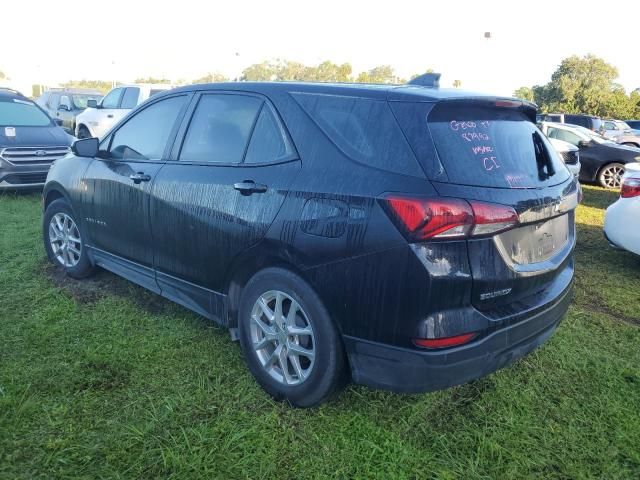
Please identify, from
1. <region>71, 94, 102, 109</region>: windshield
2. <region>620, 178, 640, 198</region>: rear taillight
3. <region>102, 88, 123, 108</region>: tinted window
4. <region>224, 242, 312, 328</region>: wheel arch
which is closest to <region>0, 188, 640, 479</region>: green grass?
<region>224, 242, 312, 328</region>: wheel arch

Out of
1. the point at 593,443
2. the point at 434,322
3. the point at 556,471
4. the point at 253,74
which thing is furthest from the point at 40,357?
the point at 253,74

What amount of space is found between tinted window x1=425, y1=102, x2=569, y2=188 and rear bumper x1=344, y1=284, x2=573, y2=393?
69 centimetres

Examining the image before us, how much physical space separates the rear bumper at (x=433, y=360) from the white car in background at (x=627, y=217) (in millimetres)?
3002

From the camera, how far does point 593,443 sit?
102 inches

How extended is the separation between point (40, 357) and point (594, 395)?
10.6 ft

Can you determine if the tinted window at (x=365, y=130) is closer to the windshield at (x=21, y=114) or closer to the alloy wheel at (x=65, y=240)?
the alloy wheel at (x=65, y=240)

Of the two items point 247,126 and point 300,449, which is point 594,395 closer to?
point 300,449

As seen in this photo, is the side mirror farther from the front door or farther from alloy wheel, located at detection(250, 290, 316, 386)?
alloy wheel, located at detection(250, 290, 316, 386)

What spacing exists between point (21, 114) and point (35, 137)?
911 millimetres

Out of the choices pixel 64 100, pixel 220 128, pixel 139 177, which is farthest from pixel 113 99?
pixel 220 128

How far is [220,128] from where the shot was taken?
329 centimetres

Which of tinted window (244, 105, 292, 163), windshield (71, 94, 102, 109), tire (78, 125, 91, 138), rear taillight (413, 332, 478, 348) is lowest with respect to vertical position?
tire (78, 125, 91, 138)

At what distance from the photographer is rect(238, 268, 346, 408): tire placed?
2559 millimetres

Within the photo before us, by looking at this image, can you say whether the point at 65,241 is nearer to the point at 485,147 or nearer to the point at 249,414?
the point at 249,414
